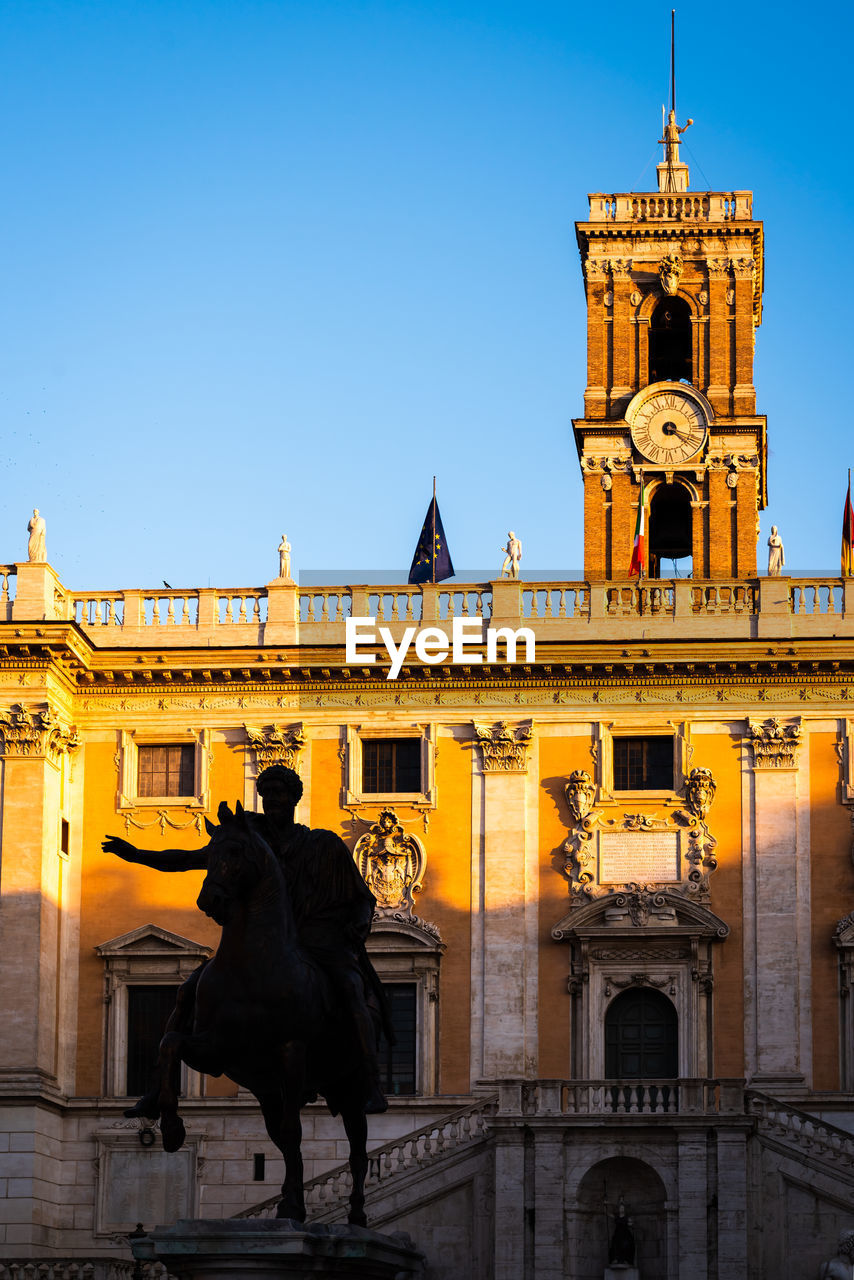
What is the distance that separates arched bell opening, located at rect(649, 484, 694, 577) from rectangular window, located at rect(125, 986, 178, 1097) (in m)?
14.6

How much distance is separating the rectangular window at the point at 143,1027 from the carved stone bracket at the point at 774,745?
11887mm

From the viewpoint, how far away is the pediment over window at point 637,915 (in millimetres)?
43531

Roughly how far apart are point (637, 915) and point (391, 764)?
559cm

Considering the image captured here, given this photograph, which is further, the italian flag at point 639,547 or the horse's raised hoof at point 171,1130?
the italian flag at point 639,547

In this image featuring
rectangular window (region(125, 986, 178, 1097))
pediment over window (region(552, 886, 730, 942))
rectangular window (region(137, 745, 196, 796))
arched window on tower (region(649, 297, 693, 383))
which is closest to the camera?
pediment over window (region(552, 886, 730, 942))

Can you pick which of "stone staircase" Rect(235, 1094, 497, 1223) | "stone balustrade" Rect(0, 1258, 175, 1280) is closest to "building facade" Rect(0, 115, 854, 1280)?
"stone balustrade" Rect(0, 1258, 175, 1280)

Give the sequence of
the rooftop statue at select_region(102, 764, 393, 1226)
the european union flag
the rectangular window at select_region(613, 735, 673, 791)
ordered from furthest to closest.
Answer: the european union flag, the rectangular window at select_region(613, 735, 673, 791), the rooftop statue at select_region(102, 764, 393, 1226)

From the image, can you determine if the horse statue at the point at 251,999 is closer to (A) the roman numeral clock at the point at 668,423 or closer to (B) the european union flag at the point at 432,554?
(B) the european union flag at the point at 432,554

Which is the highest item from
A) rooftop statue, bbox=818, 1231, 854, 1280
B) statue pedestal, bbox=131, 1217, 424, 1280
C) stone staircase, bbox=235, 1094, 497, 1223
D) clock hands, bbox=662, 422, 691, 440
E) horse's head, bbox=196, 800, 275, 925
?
clock hands, bbox=662, 422, 691, 440

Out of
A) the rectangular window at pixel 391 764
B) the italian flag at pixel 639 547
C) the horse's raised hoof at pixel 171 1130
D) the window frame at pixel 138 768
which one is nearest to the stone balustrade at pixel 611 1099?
the rectangular window at pixel 391 764

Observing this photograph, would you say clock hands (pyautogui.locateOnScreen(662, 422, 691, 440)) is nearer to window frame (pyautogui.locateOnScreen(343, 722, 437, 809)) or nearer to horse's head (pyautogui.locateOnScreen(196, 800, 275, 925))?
window frame (pyautogui.locateOnScreen(343, 722, 437, 809))

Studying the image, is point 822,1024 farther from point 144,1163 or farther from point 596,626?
point 144,1163

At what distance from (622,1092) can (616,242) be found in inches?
807

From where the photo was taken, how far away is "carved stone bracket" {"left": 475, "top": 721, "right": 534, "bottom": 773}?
44812 mm
